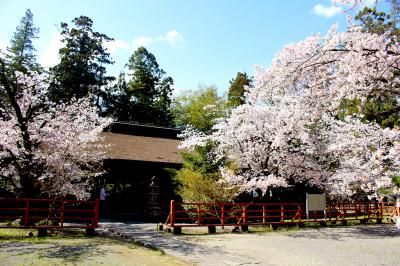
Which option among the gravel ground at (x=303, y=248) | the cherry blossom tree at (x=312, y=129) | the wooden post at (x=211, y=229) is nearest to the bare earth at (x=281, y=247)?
the gravel ground at (x=303, y=248)

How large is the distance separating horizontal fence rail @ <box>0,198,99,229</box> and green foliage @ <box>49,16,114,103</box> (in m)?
24.0

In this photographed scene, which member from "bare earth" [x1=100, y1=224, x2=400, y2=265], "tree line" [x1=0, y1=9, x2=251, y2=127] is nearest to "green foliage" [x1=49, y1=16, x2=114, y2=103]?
"tree line" [x1=0, y1=9, x2=251, y2=127]

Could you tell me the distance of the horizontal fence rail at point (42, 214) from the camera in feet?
40.9

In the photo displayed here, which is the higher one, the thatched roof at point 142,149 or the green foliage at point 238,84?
the green foliage at point 238,84

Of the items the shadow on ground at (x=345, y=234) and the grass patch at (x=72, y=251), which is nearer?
the grass patch at (x=72, y=251)

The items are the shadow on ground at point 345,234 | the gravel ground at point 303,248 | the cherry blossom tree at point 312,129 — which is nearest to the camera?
the cherry blossom tree at point 312,129

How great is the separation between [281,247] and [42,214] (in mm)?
10143

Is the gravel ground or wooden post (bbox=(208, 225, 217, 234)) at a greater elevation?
wooden post (bbox=(208, 225, 217, 234))

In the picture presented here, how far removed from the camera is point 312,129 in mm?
17891

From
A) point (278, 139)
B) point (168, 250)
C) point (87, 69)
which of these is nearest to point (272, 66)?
point (168, 250)

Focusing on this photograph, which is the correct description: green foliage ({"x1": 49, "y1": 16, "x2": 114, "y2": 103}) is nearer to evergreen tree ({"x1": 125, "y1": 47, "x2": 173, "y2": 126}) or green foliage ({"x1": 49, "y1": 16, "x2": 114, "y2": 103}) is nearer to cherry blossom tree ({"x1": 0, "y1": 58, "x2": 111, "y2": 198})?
evergreen tree ({"x1": 125, "y1": 47, "x2": 173, "y2": 126})

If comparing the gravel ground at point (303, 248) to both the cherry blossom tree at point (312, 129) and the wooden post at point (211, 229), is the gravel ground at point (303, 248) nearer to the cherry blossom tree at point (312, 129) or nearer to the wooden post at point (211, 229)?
the wooden post at point (211, 229)

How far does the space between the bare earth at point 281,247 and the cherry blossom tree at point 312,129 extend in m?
2.16

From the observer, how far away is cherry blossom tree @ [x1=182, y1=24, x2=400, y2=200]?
686 cm
